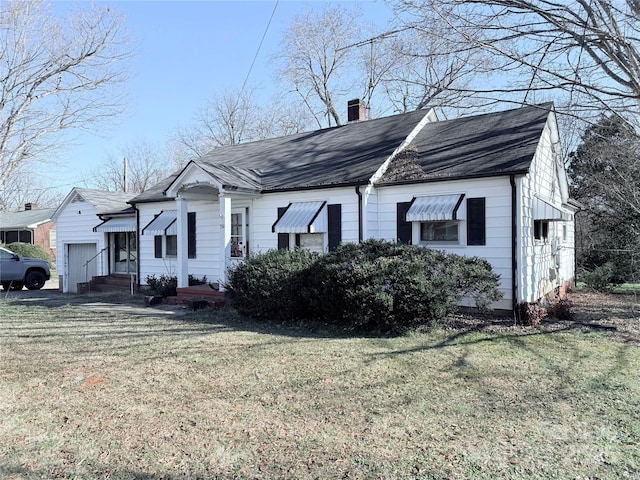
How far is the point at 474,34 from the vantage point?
7.66 meters

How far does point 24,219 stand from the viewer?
1430 inches

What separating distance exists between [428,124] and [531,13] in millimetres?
6810

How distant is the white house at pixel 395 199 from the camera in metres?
9.95

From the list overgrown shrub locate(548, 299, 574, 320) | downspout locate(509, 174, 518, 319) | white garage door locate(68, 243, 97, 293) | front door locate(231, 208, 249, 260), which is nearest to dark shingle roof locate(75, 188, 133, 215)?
white garage door locate(68, 243, 97, 293)

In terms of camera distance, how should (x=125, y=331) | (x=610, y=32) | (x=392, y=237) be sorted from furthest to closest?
(x=392, y=237)
(x=125, y=331)
(x=610, y=32)

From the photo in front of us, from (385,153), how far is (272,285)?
5.24m

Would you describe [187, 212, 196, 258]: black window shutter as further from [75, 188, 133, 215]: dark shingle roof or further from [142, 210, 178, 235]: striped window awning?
[75, 188, 133, 215]: dark shingle roof

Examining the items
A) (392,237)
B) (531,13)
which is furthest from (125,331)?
(531,13)

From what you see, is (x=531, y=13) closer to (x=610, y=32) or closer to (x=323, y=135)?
(x=610, y=32)

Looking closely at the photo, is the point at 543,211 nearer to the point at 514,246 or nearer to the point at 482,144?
the point at 514,246

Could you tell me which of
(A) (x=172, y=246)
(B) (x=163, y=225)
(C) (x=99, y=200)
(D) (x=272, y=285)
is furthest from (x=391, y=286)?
(C) (x=99, y=200)

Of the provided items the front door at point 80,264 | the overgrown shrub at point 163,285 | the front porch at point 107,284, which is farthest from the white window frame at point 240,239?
the front door at point 80,264

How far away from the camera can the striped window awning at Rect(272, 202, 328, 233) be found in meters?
11.7

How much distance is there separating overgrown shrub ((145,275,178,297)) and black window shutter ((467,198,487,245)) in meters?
8.39
